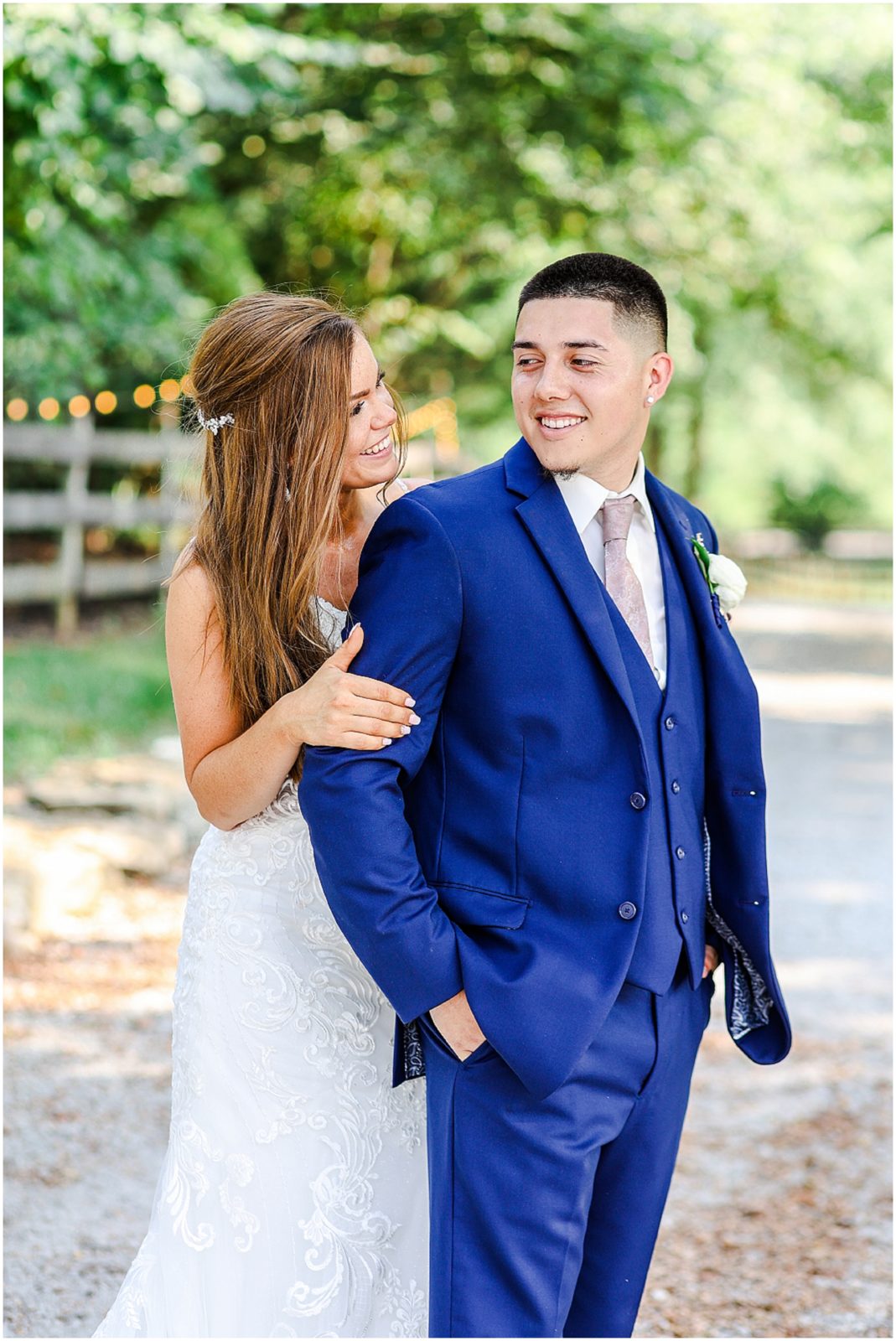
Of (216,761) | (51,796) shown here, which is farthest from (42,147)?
(216,761)

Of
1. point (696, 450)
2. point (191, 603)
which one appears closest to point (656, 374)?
point (191, 603)

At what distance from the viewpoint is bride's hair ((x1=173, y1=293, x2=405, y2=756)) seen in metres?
2.56

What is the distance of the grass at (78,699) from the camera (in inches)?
352

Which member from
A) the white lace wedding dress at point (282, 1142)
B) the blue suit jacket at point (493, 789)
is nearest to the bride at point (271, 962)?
the white lace wedding dress at point (282, 1142)

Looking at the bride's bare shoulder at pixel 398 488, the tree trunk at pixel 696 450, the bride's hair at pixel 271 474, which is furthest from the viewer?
→ the tree trunk at pixel 696 450

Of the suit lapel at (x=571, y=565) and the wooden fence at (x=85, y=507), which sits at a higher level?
the wooden fence at (x=85, y=507)

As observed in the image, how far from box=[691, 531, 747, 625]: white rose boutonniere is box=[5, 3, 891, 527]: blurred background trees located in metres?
6.12

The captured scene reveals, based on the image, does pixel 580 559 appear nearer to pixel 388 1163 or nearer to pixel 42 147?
pixel 388 1163

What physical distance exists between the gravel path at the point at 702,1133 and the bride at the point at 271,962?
4.12ft

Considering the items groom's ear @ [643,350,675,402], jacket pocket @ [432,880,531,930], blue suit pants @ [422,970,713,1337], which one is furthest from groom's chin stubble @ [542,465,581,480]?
blue suit pants @ [422,970,713,1337]

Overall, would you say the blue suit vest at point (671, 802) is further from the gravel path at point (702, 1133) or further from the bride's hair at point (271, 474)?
the gravel path at point (702, 1133)

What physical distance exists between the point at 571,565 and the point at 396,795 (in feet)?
1.52

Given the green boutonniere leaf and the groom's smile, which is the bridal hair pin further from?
the green boutonniere leaf

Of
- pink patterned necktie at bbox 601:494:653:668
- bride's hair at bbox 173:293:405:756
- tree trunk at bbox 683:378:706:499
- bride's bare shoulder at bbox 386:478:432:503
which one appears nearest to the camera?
pink patterned necktie at bbox 601:494:653:668
